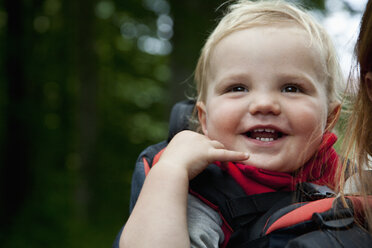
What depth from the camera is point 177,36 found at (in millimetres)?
5355

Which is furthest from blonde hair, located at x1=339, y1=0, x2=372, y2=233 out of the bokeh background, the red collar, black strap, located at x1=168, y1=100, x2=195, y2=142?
the bokeh background

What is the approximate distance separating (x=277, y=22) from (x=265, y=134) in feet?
1.69

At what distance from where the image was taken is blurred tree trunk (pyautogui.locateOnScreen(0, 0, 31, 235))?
7199 millimetres

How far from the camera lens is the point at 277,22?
6.23 ft

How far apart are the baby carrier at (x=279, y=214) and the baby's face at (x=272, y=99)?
0.15m

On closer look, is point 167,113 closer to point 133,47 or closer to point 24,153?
point 24,153

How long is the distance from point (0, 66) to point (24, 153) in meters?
1.60

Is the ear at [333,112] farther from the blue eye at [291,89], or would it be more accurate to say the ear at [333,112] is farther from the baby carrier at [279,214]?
the baby carrier at [279,214]

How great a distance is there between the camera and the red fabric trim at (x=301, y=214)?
1.44 metres

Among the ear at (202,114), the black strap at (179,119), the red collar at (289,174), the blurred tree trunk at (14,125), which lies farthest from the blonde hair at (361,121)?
the blurred tree trunk at (14,125)

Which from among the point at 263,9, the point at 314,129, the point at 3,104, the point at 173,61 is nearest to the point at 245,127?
the point at 314,129

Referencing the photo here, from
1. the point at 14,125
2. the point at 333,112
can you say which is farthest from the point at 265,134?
the point at 14,125

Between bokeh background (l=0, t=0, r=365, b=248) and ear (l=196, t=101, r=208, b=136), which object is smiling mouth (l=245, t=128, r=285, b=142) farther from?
bokeh background (l=0, t=0, r=365, b=248)

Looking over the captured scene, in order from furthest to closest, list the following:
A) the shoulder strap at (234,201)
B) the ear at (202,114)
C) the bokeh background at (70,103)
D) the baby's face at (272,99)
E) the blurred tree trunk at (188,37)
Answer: the bokeh background at (70,103), the blurred tree trunk at (188,37), the ear at (202,114), the baby's face at (272,99), the shoulder strap at (234,201)
